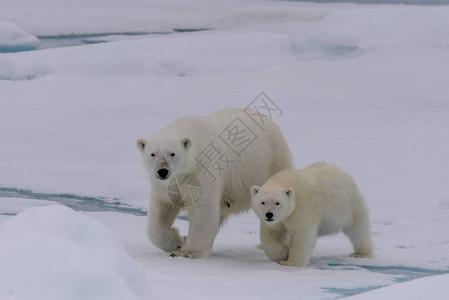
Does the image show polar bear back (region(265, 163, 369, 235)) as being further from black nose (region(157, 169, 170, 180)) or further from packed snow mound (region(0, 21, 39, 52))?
packed snow mound (region(0, 21, 39, 52))

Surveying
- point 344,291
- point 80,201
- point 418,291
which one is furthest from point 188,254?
point 418,291

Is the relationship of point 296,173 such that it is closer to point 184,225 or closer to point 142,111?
point 184,225

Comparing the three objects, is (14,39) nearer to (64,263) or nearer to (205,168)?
(205,168)

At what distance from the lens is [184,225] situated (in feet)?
19.0

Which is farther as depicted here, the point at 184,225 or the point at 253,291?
the point at 184,225

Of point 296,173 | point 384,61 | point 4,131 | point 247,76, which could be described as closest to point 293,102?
point 247,76

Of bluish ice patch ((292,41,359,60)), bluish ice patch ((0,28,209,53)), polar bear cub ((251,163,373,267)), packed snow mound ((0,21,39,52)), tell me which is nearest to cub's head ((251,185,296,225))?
polar bear cub ((251,163,373,267))

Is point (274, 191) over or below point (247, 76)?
below

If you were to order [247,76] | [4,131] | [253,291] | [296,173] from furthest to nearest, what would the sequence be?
[247,76], [4,131], [296,173], [253,291]

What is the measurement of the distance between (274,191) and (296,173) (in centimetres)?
34

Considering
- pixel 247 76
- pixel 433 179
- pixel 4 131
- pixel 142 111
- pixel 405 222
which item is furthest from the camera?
pixel 247 76

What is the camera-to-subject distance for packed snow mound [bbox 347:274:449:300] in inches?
110

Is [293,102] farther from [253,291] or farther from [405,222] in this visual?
[253,291]

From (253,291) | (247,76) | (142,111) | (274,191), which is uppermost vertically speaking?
(247,76)
